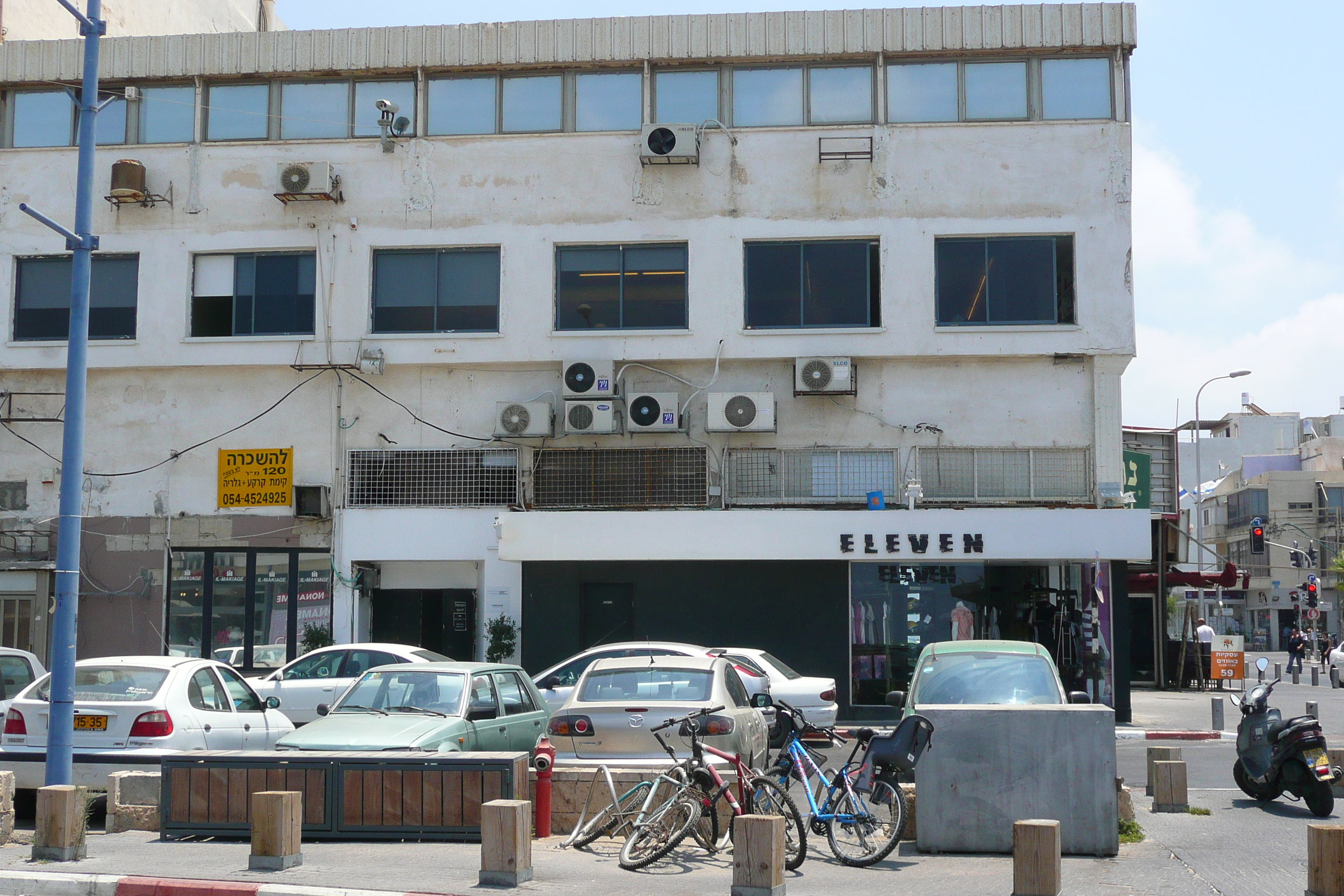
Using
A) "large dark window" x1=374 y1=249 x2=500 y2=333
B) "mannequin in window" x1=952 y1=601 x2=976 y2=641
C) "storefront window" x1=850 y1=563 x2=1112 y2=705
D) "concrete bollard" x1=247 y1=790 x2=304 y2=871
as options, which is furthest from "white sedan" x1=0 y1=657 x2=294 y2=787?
"mannequin in window" x1=952 y1=601 x2=976 y2=641

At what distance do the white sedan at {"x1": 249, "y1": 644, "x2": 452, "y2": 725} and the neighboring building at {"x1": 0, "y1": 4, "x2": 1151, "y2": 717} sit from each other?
4898 mm

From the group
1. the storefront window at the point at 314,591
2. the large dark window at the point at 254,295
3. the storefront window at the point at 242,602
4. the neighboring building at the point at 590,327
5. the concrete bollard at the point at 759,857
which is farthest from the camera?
the large dark window at the point at 254,295

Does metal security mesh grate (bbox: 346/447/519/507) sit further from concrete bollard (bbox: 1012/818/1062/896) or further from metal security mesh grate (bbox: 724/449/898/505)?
concrete bollard (bbox: 1012/818/1062/896)

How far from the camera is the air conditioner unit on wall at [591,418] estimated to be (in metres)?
23.3

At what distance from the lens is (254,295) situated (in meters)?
24.8

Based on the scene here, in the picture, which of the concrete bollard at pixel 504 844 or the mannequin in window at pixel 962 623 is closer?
the concrete bollard at pixel 504 844

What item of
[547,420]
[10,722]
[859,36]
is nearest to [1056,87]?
[859,36]

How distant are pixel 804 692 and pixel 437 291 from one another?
10.8 metres

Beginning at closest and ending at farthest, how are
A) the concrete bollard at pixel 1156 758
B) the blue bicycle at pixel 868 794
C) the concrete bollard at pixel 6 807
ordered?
the blue bicycle at pixel 868 794, the concrete bollard at pixel 6 807, the concrete bollard at pixel 1156 758

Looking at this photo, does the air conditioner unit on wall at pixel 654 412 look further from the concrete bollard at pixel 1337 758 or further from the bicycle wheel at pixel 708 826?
the bicycle wheel at pixel 708 826

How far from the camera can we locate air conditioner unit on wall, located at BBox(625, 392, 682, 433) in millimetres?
23281

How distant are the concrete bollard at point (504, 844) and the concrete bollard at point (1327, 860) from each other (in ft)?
15.8

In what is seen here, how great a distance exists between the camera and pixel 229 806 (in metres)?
10.6

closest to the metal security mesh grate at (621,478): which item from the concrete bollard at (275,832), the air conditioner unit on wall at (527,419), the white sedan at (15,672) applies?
the air conditioner unit on wall at (527,419)
